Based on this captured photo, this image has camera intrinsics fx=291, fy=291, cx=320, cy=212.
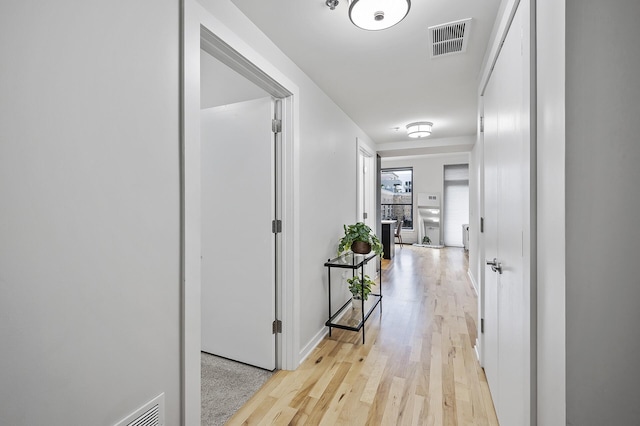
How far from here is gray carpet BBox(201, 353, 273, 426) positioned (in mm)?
1754

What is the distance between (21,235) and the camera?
2.65 feet

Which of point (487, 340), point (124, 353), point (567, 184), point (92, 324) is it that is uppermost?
point (567, 184)

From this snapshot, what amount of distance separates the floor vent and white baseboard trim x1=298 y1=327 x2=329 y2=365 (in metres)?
1.26

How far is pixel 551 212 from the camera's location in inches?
34.7

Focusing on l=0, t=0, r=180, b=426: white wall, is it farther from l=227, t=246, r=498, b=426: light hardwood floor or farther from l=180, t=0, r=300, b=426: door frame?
l=227, t=246, r=498, b=426: light hardwood floor

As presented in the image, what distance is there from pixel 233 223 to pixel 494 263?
6.06 ft

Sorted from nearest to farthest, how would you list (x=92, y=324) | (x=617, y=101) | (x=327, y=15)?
1. (x=617, y=101)
2. (x=92, y=324)
3. (x=327, y=15)

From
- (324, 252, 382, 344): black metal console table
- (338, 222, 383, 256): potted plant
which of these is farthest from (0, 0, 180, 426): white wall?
(338, 222, 383, 256): potted plant

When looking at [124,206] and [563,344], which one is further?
[124,206]

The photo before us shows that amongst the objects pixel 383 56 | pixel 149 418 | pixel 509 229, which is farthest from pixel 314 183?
pixel 149 418

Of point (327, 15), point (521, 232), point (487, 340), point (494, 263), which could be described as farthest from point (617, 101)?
point (487, 340)

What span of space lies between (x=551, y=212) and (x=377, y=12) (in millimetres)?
1304

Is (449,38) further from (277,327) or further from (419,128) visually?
(277,327)

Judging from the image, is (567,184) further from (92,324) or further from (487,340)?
(487,340)
